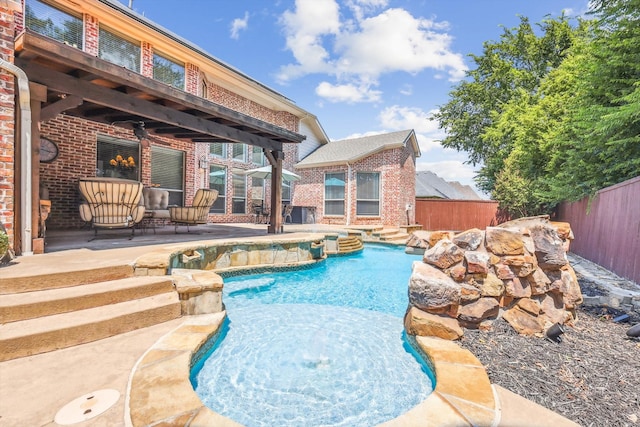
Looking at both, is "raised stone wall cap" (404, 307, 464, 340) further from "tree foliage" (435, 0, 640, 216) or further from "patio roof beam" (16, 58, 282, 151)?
"patio roof beam" (16, 58, 282, 151)

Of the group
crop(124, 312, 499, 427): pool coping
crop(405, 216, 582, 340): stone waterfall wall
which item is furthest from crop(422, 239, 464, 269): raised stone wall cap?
crop(124, 312, 499, 427): pool coping

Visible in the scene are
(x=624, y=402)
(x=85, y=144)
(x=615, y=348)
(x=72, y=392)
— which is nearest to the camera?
(x=72, y=392)

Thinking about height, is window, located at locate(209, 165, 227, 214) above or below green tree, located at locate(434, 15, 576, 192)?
below

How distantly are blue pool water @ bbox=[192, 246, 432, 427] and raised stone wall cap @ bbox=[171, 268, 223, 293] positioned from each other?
21.4 inches

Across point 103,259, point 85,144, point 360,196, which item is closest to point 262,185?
point 360,196

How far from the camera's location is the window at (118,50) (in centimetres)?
770

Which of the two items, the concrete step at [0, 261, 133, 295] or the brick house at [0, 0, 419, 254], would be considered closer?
the concrete step at [0, 261, 133, 295]

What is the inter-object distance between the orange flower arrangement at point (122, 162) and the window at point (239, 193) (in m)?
3.91

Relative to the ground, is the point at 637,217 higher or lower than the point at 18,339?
higher

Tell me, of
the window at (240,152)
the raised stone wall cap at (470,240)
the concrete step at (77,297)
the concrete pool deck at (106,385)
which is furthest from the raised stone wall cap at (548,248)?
the window at (240,152)

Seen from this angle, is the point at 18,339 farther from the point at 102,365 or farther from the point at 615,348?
the point at 615,348

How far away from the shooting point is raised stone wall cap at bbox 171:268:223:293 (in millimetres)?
3070

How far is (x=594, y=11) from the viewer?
5.90 m

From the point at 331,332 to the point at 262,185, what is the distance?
10.3 m
